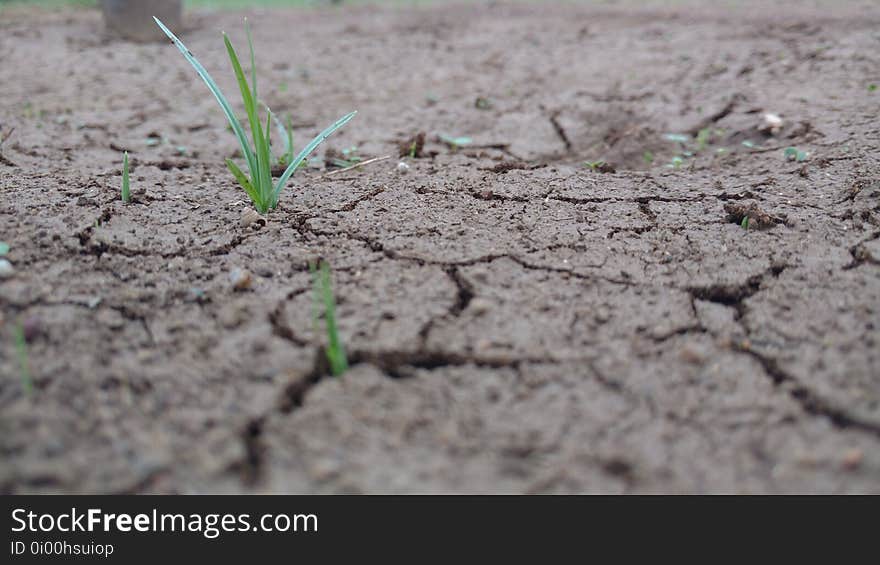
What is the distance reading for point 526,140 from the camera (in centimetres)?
241

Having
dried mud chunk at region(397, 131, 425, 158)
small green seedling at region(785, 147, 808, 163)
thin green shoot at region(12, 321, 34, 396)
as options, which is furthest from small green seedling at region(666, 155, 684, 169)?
thin green shoot at region(12, 321, 34, 396)

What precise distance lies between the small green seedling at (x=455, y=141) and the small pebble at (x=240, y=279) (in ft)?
3.56

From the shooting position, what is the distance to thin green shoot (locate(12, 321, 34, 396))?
109cm

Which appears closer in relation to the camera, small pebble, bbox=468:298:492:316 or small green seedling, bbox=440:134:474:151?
small pebble, bbox=468:298:492:316

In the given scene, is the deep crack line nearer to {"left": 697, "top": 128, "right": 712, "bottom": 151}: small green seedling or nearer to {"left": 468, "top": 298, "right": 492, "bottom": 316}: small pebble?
{"left": 468, "top": 298, "right": 492, "bottom": 316}: small pebble

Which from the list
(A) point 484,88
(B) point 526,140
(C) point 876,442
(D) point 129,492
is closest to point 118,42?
(A) point 484,88

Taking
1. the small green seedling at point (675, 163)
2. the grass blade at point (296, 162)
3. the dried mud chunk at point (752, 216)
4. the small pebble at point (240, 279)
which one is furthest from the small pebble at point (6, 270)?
the small green seedling at point (675, 163)

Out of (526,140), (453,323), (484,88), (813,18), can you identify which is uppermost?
(813,18)

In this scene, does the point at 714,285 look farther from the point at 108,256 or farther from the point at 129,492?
the point at 108,256

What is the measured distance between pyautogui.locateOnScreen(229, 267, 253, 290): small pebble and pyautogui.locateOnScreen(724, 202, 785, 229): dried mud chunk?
1.18 meters

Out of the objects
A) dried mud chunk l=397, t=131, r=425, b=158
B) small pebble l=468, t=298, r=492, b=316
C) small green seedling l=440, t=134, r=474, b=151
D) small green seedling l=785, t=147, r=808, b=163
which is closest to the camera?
small pebble l=468, t=298, r=492, b=316

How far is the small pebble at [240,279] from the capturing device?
54.7 inches

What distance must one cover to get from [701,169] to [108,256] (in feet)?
5.51

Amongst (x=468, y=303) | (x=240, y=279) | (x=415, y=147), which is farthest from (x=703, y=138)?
(x=240, y=279)
